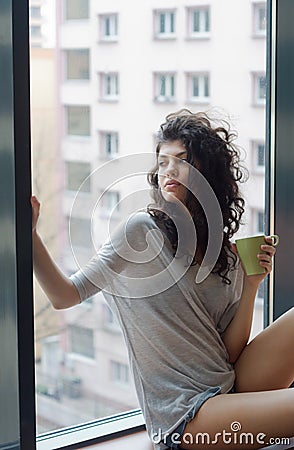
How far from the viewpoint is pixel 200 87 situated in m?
2.11

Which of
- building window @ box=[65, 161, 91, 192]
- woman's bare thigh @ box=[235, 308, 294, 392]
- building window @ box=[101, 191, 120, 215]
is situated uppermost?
building window @ box=[65, 161, 91, 192]

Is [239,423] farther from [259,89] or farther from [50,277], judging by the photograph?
[259,89]

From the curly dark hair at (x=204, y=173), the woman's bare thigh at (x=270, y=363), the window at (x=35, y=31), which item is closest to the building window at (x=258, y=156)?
the curly dark hair at (x=204, y=173)

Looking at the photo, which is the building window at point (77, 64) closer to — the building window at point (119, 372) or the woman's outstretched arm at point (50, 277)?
the woman's outstretched arm at point (50, 277)

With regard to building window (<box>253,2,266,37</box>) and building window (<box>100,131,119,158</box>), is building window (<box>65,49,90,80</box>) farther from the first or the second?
building window (<box>253,2,266,37</box>)

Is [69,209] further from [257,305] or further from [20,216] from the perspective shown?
[257,305]

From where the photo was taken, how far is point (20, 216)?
159cm

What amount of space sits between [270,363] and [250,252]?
10.7 inches

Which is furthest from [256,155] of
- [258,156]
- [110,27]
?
[110,27]

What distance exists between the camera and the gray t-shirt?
1747mm

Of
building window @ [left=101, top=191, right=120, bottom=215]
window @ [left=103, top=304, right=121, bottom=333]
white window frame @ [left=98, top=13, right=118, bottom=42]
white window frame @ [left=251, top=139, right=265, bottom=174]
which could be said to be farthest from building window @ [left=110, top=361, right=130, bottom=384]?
white window frame @ [left=98, top=13, right=118, bottom=42]

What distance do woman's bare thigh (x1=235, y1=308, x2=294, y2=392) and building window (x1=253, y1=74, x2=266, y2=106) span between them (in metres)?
0.66

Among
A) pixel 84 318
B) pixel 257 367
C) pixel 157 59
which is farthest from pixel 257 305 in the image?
pixel 157 59

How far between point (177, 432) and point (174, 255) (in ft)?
1.32
